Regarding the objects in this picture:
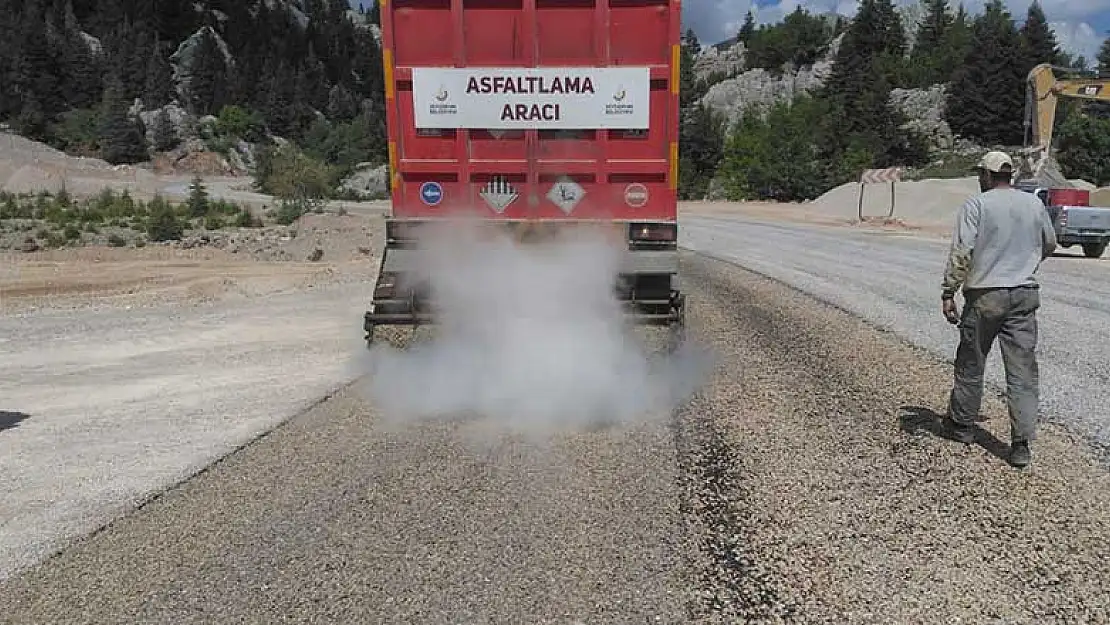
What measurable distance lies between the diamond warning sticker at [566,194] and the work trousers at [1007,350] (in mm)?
3259

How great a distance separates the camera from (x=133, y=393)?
7297mm

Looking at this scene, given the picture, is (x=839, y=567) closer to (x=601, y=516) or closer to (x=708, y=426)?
(x=601, y=516)

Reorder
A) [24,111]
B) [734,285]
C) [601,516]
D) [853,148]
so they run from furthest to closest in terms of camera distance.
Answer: [24,111], [853,148], [734,285], [601,516]

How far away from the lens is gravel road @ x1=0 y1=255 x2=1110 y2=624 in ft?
11.5

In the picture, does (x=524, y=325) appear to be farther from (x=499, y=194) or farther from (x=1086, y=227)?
(x=1086, y=227)

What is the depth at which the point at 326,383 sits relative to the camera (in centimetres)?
743

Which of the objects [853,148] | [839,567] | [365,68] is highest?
[365,68]

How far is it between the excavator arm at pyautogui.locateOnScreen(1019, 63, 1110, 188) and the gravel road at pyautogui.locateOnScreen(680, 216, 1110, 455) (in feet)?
13.5

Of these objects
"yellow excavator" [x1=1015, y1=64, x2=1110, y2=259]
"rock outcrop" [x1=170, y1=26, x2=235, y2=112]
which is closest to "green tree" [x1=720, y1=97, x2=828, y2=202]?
"yellow excavator" [x1=1015, y1=64, x2=1110, y2=259]

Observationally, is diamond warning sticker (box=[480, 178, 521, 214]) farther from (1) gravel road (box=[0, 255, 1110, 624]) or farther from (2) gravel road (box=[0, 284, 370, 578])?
(1) gravel road (box=[0, 255, 1110, 624])

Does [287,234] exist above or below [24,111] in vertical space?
below

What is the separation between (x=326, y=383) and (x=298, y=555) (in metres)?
3.60

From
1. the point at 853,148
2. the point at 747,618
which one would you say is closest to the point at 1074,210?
the point at 747,618

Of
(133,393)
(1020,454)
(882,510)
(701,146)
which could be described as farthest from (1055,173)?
(701,146)
